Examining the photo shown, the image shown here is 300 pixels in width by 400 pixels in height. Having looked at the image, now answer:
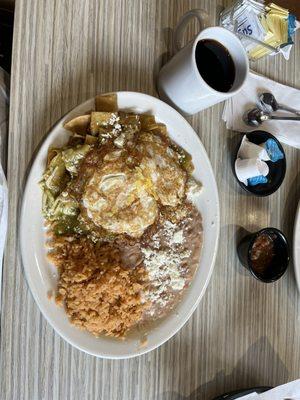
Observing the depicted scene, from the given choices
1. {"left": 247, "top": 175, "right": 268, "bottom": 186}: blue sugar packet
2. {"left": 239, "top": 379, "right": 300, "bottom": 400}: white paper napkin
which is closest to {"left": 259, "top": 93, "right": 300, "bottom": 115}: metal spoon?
{"left": 247, "top": 175, "right": 268, "bottom": 186}: blue sugar packet

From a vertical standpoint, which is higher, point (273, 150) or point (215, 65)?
point (215, 65)

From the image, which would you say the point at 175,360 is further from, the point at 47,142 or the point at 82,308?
the point at 47,142

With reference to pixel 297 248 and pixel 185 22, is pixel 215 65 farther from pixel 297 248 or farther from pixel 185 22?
pixel 297 248

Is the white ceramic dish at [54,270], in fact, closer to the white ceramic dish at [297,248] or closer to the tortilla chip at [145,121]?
the tortilla chip at [145,121]

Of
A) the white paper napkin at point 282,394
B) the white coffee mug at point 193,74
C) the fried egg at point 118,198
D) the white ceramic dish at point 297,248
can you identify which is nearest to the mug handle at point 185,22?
the white coffee mug at point 193,74

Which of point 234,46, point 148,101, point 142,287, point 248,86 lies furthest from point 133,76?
point 142,287

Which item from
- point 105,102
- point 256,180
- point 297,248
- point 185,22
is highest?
point 185,22

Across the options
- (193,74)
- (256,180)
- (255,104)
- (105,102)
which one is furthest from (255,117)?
(105,102)
